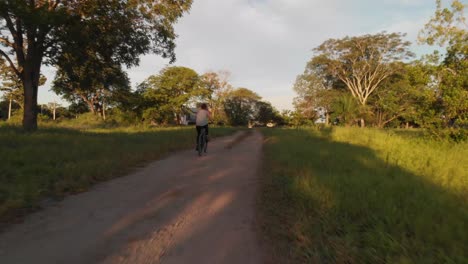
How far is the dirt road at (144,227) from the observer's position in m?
2.79

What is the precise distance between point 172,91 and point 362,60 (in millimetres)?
28256

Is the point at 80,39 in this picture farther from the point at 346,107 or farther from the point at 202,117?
the point at 346,107

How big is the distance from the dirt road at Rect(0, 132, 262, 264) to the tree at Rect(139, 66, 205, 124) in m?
35.3

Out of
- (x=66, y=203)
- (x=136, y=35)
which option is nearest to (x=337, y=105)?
(x=136, y=35)

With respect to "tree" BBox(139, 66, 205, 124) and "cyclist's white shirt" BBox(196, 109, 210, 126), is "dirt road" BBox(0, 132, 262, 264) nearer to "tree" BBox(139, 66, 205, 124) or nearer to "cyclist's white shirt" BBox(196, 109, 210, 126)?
"cyclist's white shirt" BBox(196, 109, 210, 126)

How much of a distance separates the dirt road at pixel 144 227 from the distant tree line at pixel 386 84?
885cm

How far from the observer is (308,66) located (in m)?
47.6

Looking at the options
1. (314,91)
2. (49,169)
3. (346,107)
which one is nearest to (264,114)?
(314,91)

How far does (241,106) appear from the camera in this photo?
81.5 meters

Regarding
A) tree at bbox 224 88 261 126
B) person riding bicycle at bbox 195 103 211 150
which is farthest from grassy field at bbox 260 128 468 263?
tree at bbox 224 88 261 126

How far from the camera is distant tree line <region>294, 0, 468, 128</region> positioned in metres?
10.3

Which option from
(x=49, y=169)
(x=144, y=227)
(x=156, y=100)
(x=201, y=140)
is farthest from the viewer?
(x=156, y=100)

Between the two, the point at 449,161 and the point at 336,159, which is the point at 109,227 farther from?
the point at 449,161

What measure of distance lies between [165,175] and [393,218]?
4605 mm
